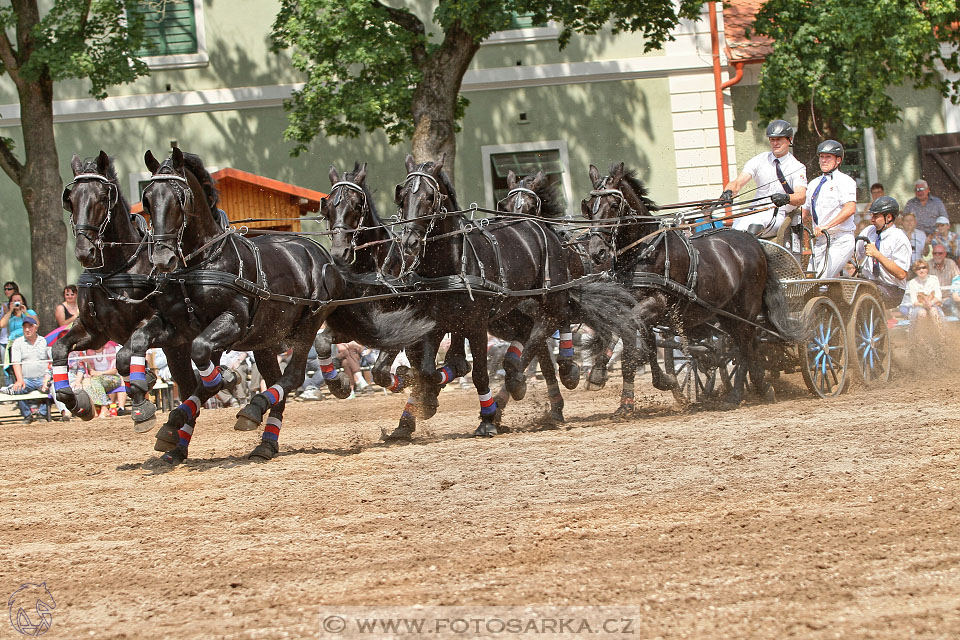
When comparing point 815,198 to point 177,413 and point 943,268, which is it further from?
point 177,413

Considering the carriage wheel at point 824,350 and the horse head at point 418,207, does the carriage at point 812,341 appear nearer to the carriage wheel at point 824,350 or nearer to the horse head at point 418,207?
the carriage wheel at point 824,350

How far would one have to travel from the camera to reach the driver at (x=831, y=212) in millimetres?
10398

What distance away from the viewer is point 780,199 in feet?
32.8

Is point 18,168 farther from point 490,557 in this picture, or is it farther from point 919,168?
point 919,168

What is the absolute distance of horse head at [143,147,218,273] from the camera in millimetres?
7465

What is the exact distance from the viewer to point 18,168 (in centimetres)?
1578

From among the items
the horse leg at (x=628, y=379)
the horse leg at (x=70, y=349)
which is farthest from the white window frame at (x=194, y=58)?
the horse leg at (x=628, y=379)

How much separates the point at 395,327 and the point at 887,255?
5497 mm

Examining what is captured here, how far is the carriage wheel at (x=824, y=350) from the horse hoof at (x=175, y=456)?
5.41 meters

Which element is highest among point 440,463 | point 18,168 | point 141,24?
point 141,24

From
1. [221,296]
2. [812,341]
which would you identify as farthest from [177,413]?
[812,341]

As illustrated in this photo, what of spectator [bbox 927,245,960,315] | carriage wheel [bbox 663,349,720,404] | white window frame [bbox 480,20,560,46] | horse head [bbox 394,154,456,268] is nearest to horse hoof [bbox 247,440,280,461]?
horse head [bbox 394,154,456,268]

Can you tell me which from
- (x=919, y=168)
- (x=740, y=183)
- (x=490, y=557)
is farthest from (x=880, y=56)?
(x=490, y=557)

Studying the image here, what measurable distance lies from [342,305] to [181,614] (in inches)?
188
